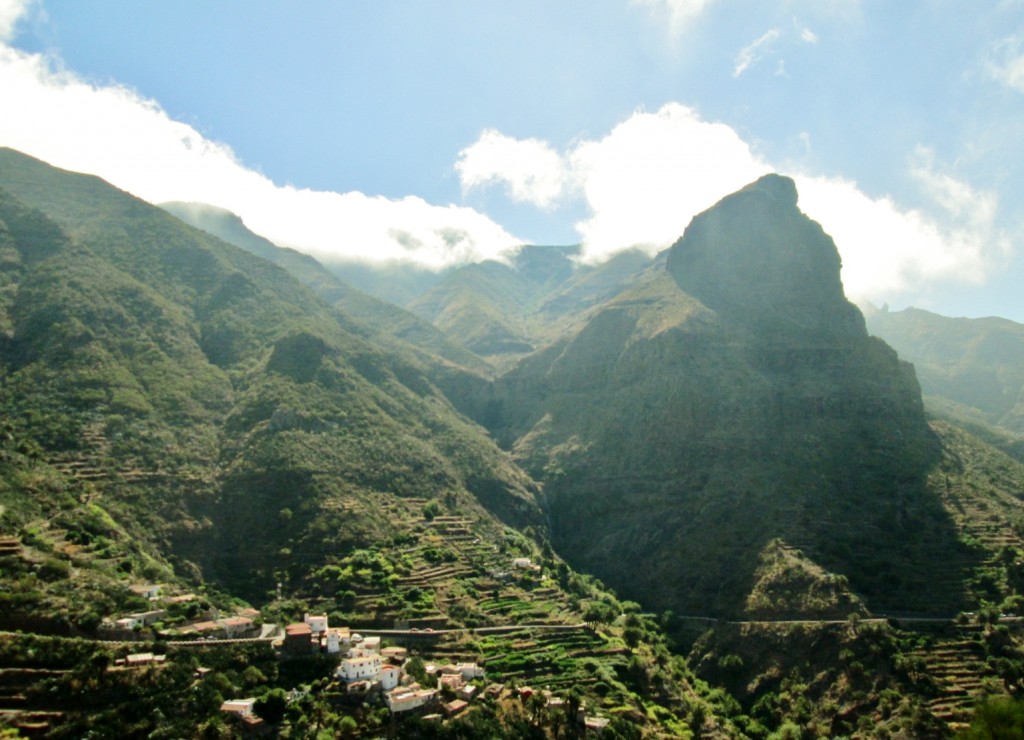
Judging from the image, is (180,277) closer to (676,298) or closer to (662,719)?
(676,298)

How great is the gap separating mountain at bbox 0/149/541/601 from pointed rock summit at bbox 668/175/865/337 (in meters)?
54.2

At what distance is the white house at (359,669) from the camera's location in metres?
50.8

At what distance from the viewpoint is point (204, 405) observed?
96.7 metres

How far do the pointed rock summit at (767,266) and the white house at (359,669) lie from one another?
95.3m

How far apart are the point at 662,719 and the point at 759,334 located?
257ft

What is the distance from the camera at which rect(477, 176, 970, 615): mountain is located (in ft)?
282

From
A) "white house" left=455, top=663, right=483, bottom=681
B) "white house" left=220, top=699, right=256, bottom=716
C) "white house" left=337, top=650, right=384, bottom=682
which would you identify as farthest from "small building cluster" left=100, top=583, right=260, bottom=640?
"white house" left=455, top=663, right=483, bottom=681

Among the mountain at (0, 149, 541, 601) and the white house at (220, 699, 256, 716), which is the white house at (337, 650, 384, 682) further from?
the mountain at (0, 149, 541, 601)

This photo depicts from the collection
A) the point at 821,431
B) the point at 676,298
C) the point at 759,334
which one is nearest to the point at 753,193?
the point at 676,298

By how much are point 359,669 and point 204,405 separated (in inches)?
2285

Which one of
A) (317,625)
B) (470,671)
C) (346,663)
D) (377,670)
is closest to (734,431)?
(470,671)

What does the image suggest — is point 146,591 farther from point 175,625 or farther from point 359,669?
point 359,669

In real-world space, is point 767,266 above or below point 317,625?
above

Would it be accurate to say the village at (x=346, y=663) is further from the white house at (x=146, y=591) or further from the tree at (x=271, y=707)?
the tree at (x=271, y=707)
